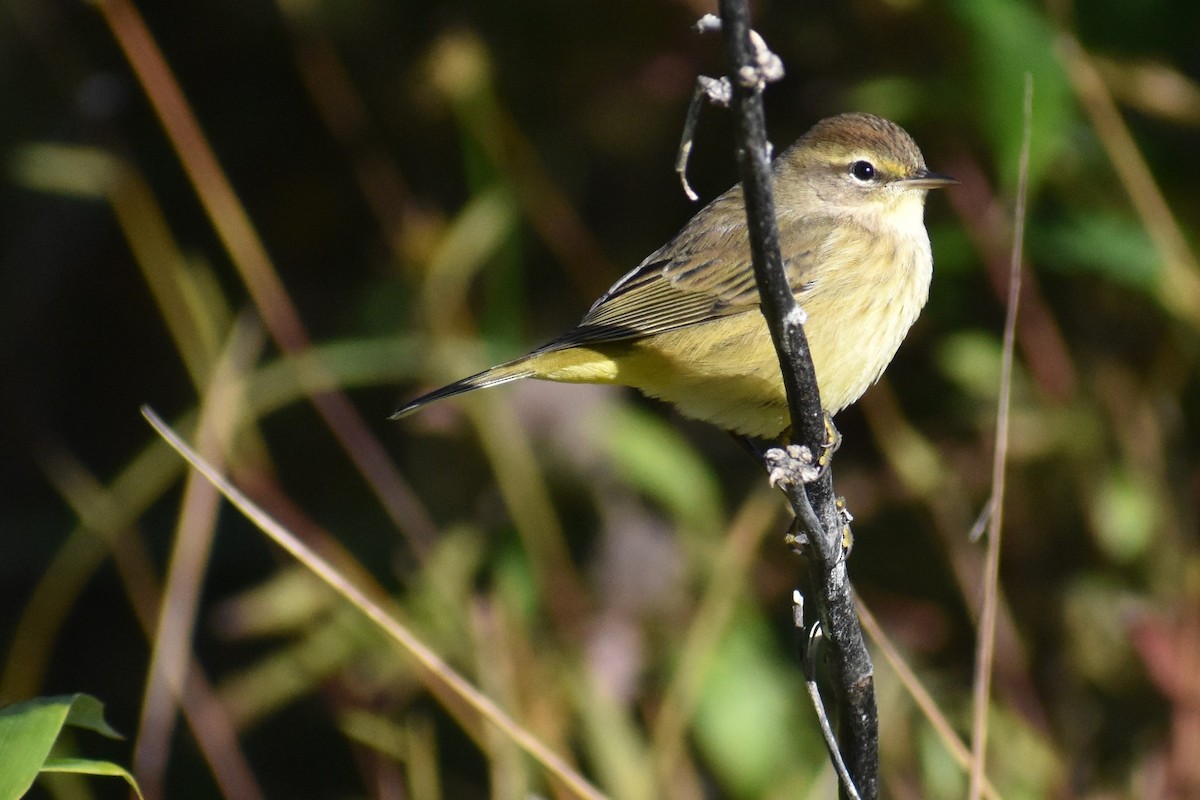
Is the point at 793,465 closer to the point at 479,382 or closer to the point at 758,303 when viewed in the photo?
the point at 758,303

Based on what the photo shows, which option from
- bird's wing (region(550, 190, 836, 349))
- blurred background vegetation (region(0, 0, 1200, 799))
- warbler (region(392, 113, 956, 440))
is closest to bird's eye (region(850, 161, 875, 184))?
warbler (region(392, 113, 956, 440))

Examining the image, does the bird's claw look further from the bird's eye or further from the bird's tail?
the bird's eye

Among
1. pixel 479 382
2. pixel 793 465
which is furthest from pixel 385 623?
pixel 479 382

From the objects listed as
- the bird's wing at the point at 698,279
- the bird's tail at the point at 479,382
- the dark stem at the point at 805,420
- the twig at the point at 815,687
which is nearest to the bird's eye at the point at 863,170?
the bird's wing at the point at 698,279

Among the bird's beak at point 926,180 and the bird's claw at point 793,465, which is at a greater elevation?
the bird's beak at point 926,180

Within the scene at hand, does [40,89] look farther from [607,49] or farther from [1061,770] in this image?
[1061,770]

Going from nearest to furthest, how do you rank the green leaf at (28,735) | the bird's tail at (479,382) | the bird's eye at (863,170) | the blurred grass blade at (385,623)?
the green leaf at (28,735), the blurred grass blade at (385,623), the bird's tail at (479,382), the bird's eye at (863,170)

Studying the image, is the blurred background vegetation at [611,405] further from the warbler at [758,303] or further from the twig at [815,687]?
the twig at [815,687]
